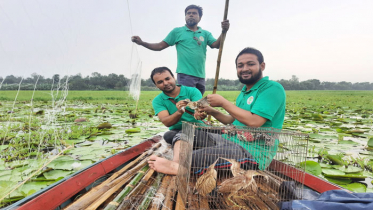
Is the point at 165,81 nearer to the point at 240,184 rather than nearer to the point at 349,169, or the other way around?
the point at 240,184

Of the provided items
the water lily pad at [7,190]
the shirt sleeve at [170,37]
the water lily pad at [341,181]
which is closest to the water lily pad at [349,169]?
the water lily pad at [341,181]

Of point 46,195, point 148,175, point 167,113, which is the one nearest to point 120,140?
point 167,113

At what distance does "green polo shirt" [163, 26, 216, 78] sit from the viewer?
2.92m

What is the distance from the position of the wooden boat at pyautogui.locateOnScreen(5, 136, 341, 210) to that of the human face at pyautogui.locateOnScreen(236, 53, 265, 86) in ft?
2.16

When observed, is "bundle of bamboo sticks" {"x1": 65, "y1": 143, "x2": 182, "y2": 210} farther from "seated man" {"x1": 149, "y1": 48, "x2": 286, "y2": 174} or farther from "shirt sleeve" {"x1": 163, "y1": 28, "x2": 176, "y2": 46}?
"shirt sleeve" {"x1": 163, "y1": 28, "x2": 176, "y2": 46}

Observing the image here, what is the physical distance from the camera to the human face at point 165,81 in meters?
2.17

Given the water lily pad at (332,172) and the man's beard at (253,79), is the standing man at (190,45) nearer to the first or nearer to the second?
the man's beard at (253,79)

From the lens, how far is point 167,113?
2.20 metres

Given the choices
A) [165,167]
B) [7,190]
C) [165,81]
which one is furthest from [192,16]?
[7,190]

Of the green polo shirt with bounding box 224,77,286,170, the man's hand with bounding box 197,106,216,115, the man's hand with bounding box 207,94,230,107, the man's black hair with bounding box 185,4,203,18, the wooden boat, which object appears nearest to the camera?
the wooden boat

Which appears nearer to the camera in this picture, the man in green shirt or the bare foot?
the man in green shirt


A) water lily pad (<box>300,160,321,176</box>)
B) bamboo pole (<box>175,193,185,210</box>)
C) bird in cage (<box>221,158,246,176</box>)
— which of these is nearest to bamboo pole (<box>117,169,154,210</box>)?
bamboo pole (<box>175,193,185,210</box>)

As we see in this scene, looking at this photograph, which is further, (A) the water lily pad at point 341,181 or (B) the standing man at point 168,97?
(B) the standing man at point 168,97

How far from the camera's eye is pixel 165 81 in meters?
2.18
